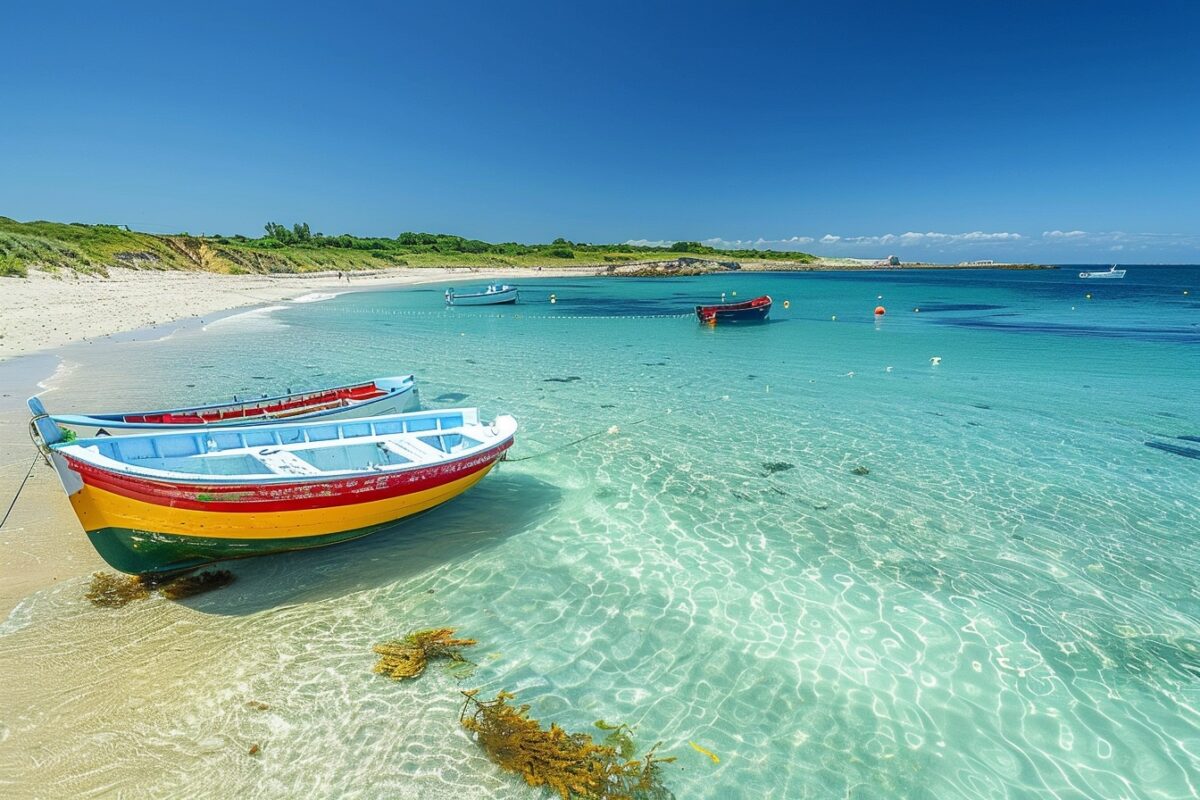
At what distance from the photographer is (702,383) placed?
2178 centimetres

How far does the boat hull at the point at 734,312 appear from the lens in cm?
4016

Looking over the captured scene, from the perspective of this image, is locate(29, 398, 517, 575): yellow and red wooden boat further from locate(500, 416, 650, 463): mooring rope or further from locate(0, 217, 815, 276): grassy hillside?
locate(0, 217, 815, 276): grassy hillside

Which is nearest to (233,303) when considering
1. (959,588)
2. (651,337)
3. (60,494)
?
(651,337)

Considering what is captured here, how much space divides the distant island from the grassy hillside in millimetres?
122

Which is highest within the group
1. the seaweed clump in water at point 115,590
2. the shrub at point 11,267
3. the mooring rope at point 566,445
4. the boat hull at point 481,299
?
the shrub at point 11,267

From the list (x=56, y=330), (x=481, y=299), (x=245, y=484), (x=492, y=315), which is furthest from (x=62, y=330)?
(x=481, y=299)

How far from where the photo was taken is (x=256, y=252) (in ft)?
259

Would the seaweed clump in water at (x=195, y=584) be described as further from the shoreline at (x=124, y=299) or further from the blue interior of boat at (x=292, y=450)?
the shoreline at (x=124, y=299)

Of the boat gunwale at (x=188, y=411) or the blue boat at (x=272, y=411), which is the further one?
the blue boat at (x=272, y=411)

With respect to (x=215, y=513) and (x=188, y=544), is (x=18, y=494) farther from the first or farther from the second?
(x=215, y=513)

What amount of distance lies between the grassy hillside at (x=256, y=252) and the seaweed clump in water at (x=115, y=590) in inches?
1700

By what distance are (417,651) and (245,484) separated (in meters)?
3.23

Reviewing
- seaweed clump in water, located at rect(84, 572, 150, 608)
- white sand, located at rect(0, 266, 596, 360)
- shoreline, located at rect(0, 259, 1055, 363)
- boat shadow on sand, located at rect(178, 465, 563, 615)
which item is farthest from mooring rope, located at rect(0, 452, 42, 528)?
white sand, located at rect(0, 266, 596, 360)

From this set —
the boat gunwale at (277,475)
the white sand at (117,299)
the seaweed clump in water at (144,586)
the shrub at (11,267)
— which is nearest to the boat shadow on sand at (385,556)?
the seaweed clump in water at (144,586)
